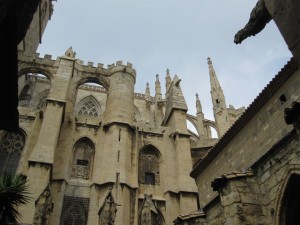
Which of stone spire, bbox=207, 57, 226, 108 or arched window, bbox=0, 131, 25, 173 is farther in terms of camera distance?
stone spire, bbox=207, 57, 226, 108

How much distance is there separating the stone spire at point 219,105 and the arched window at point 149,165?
5.12 meters

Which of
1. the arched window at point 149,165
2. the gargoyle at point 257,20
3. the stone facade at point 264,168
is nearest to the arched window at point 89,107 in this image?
the arched window at point 149,165

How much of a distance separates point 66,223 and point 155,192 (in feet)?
16.0

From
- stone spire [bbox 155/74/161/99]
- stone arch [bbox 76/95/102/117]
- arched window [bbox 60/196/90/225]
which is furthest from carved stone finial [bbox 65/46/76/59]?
stone spire [bbox 155/74/161/99]

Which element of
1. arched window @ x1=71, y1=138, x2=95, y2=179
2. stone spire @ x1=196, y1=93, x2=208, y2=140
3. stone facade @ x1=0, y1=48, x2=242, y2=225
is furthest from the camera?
stone spire @ x1=196, y1=93, x2=208, y2=140

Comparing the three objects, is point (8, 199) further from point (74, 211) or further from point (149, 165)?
point (149, 165)

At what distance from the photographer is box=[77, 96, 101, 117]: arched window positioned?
30345 mm

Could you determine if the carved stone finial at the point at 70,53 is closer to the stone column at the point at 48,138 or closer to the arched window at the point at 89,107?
the stone column at the point at 48,138

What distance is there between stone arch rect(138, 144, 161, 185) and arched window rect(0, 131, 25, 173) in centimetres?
665

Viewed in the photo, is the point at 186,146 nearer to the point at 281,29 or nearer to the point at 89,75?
the point at 89,75

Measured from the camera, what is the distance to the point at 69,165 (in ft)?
55.7

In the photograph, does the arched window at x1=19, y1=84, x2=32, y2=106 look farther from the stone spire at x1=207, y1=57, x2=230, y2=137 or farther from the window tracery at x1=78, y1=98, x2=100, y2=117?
the stone spire at x1=207, y1=57, x2=230, y2=137

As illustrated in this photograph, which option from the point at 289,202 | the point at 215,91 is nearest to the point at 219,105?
the point at 215,91

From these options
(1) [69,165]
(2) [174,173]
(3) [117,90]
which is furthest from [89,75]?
(2) [174,173]
